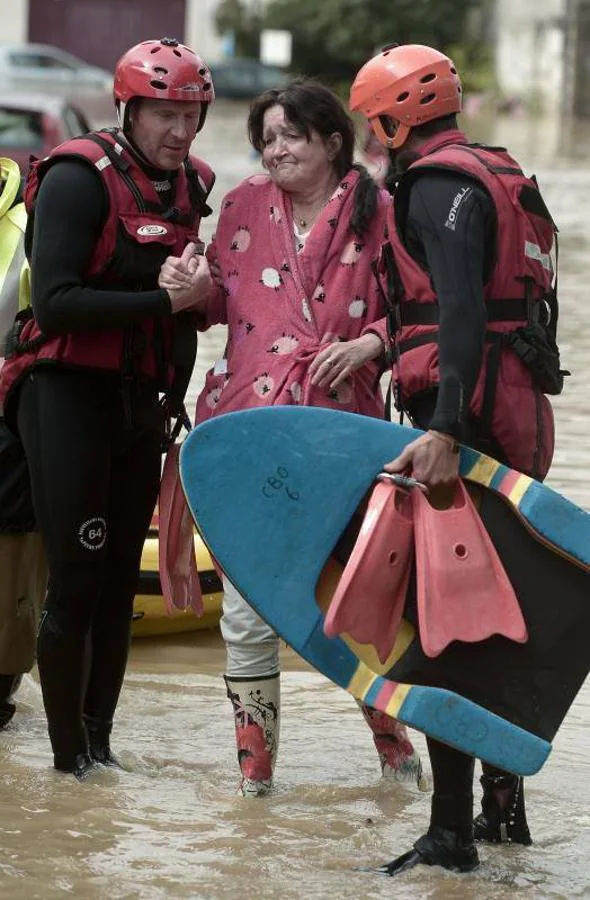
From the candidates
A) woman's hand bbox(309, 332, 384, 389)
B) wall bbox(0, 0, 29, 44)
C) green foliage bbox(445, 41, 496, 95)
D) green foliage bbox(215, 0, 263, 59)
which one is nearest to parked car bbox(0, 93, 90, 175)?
woman's hand bbox(309, 332, 384, 389)

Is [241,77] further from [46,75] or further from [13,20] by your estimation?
[46,75]

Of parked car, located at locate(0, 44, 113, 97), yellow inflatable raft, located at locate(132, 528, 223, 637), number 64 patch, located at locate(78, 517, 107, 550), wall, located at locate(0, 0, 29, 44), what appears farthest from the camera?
wall, located at locate(0, 0, 29, 44)

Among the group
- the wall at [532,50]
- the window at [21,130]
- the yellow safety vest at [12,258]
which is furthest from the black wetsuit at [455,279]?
the wall at [532,50]

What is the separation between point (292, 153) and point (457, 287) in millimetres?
904

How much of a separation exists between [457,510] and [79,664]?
125cm

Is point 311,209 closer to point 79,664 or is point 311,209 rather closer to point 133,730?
point 79,664

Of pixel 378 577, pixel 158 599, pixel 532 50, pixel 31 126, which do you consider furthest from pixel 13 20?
pixel 378 577

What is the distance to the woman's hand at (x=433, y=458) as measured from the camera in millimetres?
4109

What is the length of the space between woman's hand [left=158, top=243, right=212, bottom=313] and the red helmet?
41cm

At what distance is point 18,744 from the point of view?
5.28 metres

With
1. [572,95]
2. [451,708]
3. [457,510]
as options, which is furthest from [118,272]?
[572,95]

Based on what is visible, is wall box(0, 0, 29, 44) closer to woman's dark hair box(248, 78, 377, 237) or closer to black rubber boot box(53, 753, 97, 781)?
woman's dark hair box(248, 78, 377, 237)

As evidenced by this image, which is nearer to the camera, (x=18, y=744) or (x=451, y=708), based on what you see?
(x=451, y=708)

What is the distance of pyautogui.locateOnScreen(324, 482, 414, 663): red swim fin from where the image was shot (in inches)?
160
